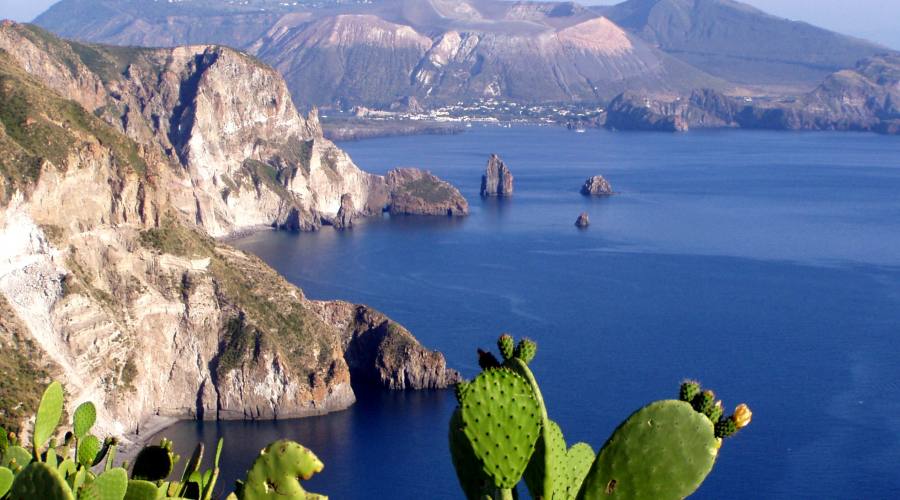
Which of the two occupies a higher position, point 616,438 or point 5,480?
point 616,438

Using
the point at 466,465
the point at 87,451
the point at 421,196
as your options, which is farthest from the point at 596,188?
the point at 466,465

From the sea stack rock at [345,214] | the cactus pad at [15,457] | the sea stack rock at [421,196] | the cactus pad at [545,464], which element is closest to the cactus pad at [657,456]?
the cactus pad at [545,464]

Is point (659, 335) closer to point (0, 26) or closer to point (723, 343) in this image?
point (723, 343)

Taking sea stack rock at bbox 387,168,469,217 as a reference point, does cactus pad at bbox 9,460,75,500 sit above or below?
above

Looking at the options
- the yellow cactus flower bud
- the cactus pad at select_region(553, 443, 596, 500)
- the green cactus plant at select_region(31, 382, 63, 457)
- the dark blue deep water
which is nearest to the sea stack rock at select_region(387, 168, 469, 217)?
the dark blue deep water

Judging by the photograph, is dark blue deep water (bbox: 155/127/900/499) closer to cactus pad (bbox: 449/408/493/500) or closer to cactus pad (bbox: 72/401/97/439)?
cactus pad (bbox: 72/401/97/439)

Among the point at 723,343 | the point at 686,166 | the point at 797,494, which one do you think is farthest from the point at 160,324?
the point at 686,166

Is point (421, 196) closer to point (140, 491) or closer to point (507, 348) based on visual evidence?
point (507, 348)
